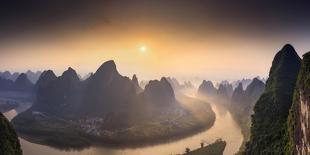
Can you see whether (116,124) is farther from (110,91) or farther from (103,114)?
(110,91)

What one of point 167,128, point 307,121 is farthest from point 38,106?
point 307,121

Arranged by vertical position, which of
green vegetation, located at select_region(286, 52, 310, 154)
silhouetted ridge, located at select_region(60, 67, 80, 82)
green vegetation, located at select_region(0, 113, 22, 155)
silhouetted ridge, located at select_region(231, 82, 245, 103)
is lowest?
green vegetation, located at select_region(0, 113, 22, 155)

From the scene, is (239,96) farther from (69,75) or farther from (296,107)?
(296,107)

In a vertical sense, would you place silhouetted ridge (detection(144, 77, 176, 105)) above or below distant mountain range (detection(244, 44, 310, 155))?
above

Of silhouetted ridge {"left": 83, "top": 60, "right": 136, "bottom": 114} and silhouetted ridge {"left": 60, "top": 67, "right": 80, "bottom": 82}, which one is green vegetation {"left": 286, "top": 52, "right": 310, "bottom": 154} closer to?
silhouetted ridge {"left": 83, "top": 60, "right": 136, "bottom": 114}

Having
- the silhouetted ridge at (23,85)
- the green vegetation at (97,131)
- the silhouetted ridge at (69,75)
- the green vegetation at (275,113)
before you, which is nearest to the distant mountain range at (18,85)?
the silhouetted ridge at (23,85)

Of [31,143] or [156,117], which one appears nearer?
[31,143]

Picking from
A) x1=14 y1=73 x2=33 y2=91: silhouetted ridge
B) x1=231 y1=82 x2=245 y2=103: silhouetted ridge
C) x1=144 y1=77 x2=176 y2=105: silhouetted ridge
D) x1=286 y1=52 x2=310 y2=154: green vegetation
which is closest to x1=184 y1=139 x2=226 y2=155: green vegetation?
x1=286 y1=52 x2=310 y2=154: green vegetation
